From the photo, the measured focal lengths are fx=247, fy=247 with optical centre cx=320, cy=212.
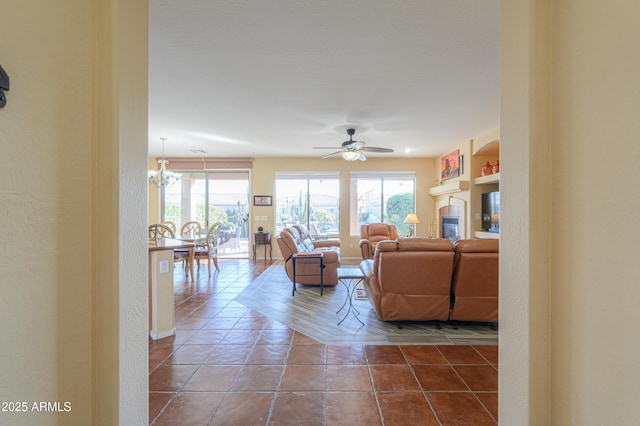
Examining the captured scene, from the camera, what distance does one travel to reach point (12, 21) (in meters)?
0.66

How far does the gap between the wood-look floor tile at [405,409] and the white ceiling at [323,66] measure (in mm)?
2730

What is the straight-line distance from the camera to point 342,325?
278 centimetres

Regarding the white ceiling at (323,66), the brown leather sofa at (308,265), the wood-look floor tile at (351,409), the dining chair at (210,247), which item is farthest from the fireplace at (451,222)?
the dining chair at (210,247)

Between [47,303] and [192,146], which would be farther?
[192,146]

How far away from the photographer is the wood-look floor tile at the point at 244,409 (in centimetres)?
151

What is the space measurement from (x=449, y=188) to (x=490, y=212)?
1.08 metres

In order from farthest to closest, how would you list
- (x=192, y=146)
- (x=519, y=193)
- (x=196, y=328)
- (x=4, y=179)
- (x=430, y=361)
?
(x=192, y=146)
(x=196, y=328)
(x=430, y=361)
(x=519, y=193)
(x=4, y=179)

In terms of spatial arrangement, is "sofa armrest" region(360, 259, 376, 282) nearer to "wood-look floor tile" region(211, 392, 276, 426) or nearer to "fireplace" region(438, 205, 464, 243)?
"wood-look floor tile" region(211, 392, 276, 426)

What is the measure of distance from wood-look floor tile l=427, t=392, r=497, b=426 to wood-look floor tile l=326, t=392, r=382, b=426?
402 millimetres

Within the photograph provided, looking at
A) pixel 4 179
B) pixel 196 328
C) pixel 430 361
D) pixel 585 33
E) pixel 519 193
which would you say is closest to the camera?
pixel 4 179

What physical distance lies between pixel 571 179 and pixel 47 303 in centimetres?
167

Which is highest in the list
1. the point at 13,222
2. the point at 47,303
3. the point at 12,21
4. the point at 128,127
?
the point at 12,21

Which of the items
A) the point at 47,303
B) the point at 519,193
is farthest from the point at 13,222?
the point at 519,193

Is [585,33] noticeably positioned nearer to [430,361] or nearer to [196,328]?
[430,361]
